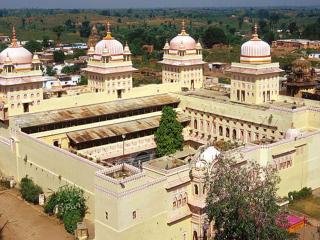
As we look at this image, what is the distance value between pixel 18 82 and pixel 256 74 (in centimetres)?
2009

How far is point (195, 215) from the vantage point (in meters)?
31.1

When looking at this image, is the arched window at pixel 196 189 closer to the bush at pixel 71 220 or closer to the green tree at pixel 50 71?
the bush at pixel 71 220

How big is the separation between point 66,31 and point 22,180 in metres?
151

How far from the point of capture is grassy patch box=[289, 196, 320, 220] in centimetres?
3551

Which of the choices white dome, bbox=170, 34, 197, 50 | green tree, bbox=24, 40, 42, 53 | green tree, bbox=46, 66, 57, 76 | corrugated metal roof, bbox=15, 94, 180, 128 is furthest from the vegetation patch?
green tree, bbox=24, 40, 42, 53

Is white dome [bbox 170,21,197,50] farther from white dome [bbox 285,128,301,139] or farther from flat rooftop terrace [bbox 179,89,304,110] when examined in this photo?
white dome [bbox 285,128,301,139]

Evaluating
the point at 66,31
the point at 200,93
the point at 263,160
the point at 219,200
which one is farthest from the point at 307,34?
the point at 219,200

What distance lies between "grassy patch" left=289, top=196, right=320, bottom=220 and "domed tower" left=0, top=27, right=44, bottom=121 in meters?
22.1

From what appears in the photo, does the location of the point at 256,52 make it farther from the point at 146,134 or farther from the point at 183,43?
the point at 146,134

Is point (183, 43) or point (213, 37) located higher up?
point (183, 43)

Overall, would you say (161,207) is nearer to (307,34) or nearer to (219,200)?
(219,200)

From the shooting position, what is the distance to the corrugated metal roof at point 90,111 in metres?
41.1

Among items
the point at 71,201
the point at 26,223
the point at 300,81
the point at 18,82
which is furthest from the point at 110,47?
the point at 300,81

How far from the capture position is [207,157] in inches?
1209
